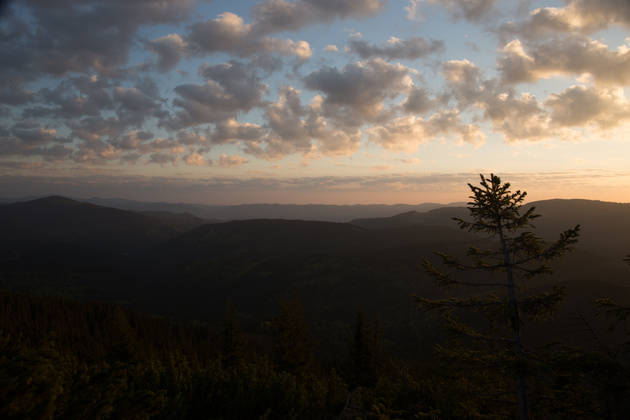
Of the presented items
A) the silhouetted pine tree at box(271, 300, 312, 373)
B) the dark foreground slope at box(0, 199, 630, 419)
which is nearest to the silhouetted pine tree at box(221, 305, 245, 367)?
the dark foreground slope at box(0, 199, 630, 419)

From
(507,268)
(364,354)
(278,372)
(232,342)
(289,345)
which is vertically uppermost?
(507,268)

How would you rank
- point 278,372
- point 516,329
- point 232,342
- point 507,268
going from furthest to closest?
point 232,342, point 278,372, point 507,268, point 516,329

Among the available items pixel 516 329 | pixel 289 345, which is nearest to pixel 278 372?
pixel 289 345

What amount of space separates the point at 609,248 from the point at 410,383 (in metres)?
245

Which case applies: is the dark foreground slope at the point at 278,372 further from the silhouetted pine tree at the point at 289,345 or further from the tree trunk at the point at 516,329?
the tree trunk at the point at 516,329

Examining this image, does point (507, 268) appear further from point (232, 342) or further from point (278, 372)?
point (232, 342)

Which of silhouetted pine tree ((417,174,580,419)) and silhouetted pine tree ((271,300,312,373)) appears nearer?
silhouetted pine tree ((417,174,580,419))

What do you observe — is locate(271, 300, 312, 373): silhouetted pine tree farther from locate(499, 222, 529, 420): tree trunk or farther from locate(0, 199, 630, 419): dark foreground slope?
locate(499, 222, 529, 420): tree trunk

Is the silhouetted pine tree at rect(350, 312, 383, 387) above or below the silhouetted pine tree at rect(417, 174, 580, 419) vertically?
below

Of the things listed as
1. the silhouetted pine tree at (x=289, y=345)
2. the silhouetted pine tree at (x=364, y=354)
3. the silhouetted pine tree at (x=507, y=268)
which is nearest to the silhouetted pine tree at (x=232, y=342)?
the silhouetted pine tree at (x=289, y=345)

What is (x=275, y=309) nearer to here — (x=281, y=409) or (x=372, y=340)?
(x=372, y=340)

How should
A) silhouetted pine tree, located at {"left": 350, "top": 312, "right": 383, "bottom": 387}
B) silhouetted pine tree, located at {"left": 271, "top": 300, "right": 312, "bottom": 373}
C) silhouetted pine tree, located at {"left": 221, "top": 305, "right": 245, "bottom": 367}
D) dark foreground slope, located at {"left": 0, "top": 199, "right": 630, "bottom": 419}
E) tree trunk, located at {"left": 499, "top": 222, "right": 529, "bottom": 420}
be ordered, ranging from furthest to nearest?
silhouetted pine tree, located at {"left": 221, "top": 305, "right": 245, "bottom": 367} → silhouetted pine tree, located at {"left": 350, "top": 312, "right": 383, "bottom": 387} → silhouetted pine tree, located at {"left": 271, "top": 300, "right": 312, "bottom": 373} → tree trunk, located at {"left": 499, "top": 222, "right": 529, "bottom": 420} → dark foreground slope, located at {"left": 0, "top": 199, "right": 630, "bottom": 419}

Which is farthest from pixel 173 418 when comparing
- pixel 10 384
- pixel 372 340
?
pixel 372 340

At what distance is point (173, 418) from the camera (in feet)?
25.3
